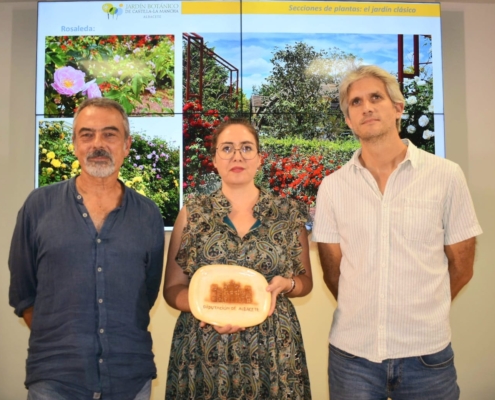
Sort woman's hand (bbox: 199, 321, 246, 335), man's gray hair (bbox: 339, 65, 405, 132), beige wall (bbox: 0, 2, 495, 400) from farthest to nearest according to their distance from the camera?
1. beige wall (bbox: 0, 2, 495, 400)
2. man's gray hair (bbox: 339, 65, 405, 132)
3. woman's hand (bbox: 199, 321, 246, 335)

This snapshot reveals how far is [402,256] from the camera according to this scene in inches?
60.8

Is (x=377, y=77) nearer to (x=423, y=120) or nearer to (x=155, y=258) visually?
(x=155, y=258)

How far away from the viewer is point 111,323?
152 cm

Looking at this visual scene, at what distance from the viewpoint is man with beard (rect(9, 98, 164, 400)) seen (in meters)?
1.48

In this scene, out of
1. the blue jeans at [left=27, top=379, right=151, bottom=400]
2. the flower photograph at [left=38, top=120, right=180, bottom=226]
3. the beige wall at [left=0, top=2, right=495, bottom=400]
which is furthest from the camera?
the beige wall at [left=0, top=2, right=495, bottom=400]

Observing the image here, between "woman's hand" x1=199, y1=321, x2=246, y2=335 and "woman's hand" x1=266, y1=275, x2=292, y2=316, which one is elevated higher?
"woman's hand" x1=266, y1=275, x2=292, y2=316

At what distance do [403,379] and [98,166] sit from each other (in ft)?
4.11

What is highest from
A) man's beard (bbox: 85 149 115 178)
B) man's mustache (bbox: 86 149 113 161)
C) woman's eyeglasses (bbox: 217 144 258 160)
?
woman's eyeglasses (bbox: 217 144 258 160)

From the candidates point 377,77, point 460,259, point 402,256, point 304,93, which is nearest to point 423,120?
point 304,93

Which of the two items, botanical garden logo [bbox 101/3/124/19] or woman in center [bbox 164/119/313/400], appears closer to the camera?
woman in center [bbox 164/119/313/400]

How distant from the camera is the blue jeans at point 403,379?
1500mm

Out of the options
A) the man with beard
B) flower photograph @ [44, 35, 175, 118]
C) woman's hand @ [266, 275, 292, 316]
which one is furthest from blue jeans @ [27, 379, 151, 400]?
flower photograph @ [44, 35, 175, 118]

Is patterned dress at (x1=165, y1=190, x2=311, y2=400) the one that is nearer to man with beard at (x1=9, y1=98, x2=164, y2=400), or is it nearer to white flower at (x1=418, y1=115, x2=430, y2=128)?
man with beard at (x1=9, y1=98, x2=164, y2=400)

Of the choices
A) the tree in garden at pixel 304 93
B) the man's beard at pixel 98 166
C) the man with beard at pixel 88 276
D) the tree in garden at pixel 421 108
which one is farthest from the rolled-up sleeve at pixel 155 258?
the tree in garden at pixel 421 108
